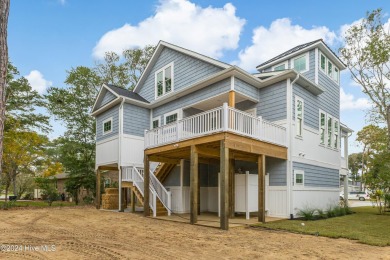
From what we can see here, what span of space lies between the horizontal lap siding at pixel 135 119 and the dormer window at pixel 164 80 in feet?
4.70

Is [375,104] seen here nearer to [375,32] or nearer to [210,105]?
[375,32]

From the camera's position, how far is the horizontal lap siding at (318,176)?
44.4 feet

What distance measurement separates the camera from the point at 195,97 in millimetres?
14977

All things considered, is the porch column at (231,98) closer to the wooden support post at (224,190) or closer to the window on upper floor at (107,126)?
the wooden support post at (224,190)

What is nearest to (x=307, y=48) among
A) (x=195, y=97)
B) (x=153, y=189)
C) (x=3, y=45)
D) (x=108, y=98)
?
(x=195, y=97)

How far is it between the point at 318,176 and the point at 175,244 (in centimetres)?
1018

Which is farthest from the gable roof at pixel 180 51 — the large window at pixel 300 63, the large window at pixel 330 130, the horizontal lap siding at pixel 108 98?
the large window at pixel 330 130

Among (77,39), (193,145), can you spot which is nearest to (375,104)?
(193,145)

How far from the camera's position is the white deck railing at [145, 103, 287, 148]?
10.1m

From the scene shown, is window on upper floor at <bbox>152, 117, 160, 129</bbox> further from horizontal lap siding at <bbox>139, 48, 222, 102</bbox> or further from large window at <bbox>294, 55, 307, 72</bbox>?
large window at <bbox>294, 55, 307, 72</bbox>

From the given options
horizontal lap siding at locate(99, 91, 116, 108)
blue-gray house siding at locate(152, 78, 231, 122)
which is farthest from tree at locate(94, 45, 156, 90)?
blue-gray house siding at locate(152, 78, 231, 122)

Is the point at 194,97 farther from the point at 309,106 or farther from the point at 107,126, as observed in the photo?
the point at 107,126

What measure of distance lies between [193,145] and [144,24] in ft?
65.4

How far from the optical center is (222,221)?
9.32 meters
